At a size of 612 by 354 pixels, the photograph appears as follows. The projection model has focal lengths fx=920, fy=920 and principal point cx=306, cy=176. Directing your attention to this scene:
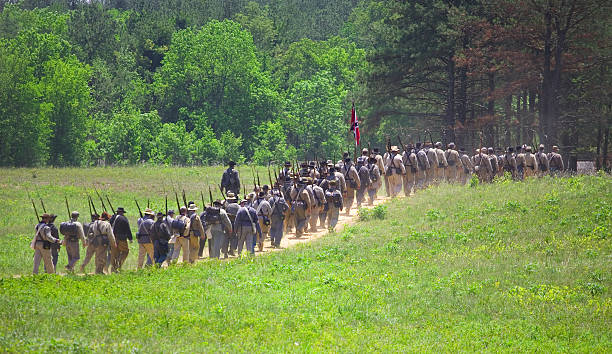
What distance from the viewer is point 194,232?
90.8 feet

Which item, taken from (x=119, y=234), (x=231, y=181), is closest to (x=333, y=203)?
(x=231, y=181)

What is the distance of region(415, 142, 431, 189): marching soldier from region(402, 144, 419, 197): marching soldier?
168 millimetres

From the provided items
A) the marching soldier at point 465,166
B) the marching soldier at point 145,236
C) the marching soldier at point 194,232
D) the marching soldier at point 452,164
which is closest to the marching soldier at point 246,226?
the marching soldier at point 194,232

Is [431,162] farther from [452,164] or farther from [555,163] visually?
[555,163]

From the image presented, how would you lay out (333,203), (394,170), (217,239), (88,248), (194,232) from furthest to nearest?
1. (394,170)
2. (333,203)
3. (217,239)
4. (194,232)
5. (88,248)

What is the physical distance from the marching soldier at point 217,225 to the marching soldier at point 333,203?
503cm

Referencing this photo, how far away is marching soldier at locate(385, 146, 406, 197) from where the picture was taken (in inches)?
Result: 1469

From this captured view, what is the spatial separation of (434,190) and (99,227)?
1560cm

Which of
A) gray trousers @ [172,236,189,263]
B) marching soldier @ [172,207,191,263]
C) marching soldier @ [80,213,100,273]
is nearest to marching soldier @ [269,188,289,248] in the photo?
marching soldier @ [172,207,191,263]

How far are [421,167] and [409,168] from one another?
2.31ft

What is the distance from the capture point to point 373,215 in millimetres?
33562

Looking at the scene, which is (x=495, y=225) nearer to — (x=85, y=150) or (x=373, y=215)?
(x=373, y=215)

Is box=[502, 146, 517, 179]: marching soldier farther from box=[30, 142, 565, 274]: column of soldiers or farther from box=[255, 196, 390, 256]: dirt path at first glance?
box=[255, 196, 390, 256]: dirt path

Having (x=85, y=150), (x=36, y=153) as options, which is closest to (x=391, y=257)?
(x=36, y=153)
